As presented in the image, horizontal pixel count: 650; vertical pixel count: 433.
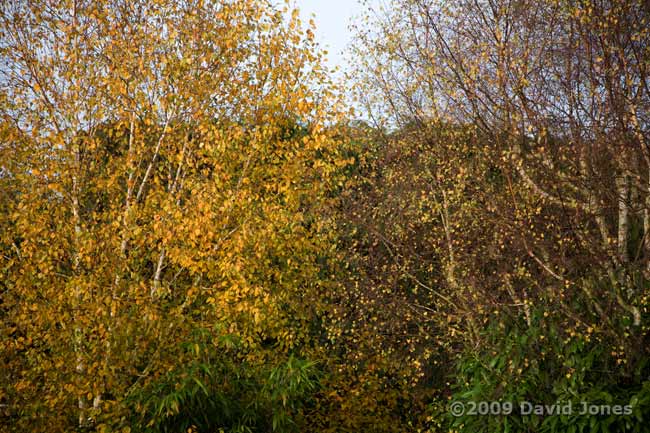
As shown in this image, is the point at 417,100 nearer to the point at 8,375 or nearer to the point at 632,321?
the point at 632,321

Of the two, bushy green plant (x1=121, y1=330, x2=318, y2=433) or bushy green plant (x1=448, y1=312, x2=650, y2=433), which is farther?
bushy green plant (x1=121, y1=330, x2=318, y2=433)

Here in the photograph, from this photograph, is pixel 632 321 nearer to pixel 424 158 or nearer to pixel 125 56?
pixel 424 158

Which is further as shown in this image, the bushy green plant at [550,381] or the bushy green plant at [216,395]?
the bushy green plant at [216,395]

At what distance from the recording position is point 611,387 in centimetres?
623

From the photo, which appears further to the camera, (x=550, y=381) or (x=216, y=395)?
(x=216, y=395)

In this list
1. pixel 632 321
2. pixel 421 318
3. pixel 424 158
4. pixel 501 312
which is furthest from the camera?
pixel 421 318

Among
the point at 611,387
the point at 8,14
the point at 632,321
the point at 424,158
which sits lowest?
the point at 611,387

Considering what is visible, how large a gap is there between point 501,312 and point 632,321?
149cm

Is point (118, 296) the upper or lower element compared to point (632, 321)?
upper

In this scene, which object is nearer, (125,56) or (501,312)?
(125,56)

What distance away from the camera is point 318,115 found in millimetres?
6812

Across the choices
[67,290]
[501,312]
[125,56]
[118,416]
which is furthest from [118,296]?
[501,312]

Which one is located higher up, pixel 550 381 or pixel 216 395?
pixel 216 395

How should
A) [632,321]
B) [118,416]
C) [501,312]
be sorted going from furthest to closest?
[501,312], [118,416], [632,321]
